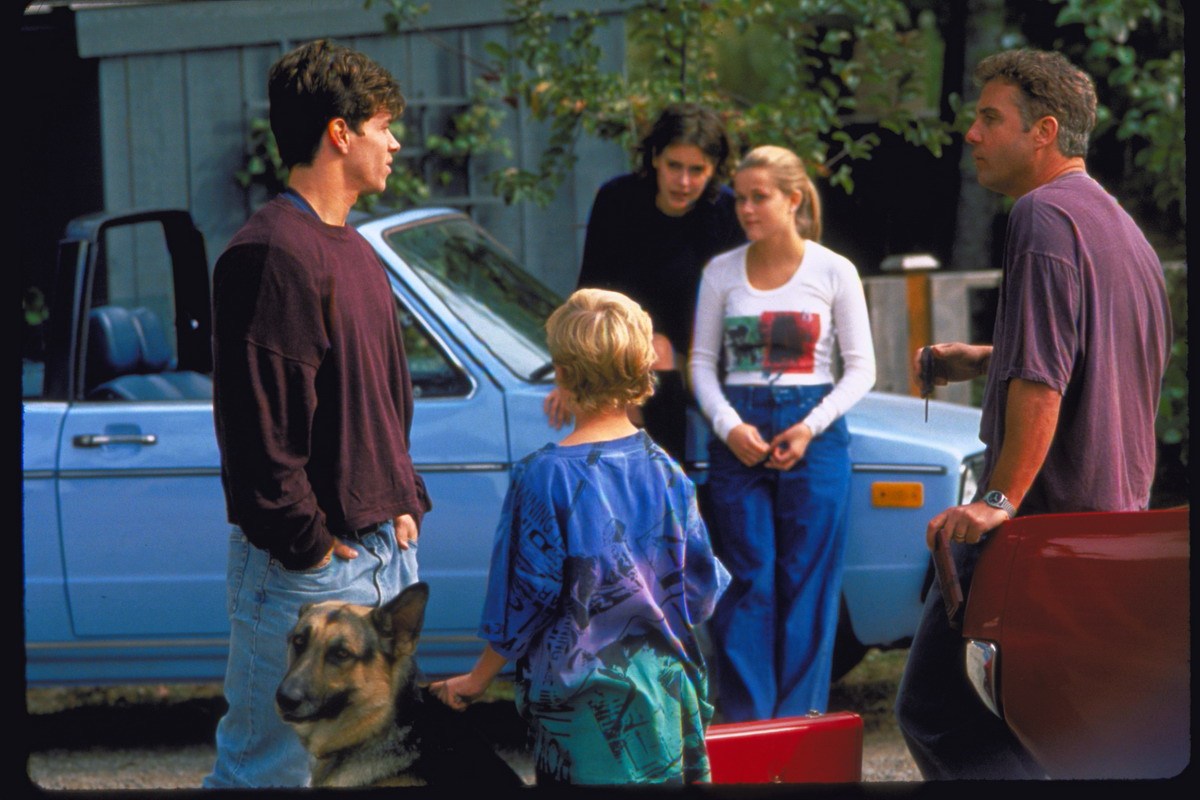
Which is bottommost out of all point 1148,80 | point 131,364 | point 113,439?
point 113,439

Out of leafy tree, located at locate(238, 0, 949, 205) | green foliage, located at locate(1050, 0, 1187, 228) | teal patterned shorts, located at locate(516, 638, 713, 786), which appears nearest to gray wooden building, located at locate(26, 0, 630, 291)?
leafy tree, located at locate(238, 0, 949, 205)

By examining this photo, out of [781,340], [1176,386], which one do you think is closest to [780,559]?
[781,340]

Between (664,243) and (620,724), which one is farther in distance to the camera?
(664,243)

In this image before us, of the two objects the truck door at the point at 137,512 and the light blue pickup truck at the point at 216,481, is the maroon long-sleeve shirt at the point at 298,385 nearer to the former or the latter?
the light blue pickup truck at the point at 216,481

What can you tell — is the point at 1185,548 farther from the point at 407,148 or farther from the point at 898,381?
the point at 407,148

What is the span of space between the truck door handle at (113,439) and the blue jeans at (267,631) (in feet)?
6.02

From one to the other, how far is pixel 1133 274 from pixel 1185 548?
1.88 ft

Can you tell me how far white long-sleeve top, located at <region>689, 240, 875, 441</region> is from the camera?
15.0 ft

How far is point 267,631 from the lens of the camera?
3029 millimetres

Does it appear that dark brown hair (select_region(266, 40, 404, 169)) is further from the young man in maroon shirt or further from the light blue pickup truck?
the light blue pickup truck

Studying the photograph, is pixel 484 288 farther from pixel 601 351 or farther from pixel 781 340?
pixel 601 351

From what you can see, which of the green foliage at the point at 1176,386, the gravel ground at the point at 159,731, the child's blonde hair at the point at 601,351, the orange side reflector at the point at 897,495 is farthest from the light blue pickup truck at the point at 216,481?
the green foliage at the point at 1176,386

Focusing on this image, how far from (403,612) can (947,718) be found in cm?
119

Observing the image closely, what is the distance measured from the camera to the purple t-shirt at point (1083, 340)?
3043 mm
